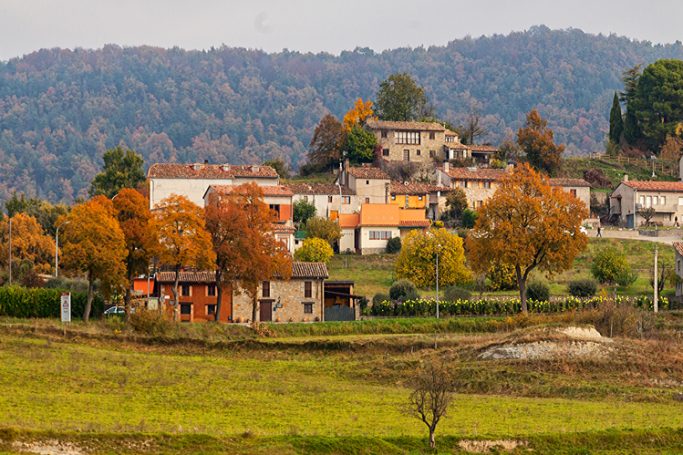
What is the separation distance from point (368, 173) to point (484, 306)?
3790 cm

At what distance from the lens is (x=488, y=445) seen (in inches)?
1647

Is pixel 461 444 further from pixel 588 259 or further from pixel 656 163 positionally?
pixel 656 163

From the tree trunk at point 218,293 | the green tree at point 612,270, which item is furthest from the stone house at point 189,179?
the green tree at point 612,270

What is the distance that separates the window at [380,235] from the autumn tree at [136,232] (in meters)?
31.8

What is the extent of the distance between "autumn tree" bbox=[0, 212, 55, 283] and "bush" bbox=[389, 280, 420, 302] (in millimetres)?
30972

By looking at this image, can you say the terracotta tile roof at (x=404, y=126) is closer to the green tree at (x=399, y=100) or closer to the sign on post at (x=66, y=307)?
the green tree at (x=399, y=100)

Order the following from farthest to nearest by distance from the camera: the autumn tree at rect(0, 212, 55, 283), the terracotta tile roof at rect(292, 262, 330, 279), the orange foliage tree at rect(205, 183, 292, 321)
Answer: the autumn tree at rect(0, 212, 55, 283), the terracotta tile roof at rect(292, 262, 330, 279), the orange foliage tree at rect(205, 183, 292, 321)

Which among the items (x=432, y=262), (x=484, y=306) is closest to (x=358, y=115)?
(x=432, y=262)

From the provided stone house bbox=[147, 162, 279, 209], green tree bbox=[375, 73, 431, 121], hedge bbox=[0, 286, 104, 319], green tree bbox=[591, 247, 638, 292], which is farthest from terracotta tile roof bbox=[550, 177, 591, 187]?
hedge bbox=[0, 286, 104, 319]

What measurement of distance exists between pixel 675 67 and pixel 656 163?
10.3m

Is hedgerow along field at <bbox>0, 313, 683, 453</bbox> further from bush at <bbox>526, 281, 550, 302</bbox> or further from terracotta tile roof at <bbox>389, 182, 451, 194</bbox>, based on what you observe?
terracotta tile roof at <bbox>389, 182, 451, 194</bbox>

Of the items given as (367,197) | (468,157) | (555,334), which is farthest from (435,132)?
(555,334)

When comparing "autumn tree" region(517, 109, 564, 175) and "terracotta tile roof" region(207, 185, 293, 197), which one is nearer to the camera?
"terracotta tile roof" region(207, 185, 293, 197)

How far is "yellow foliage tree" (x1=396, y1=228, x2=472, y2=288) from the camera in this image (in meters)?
87.6
